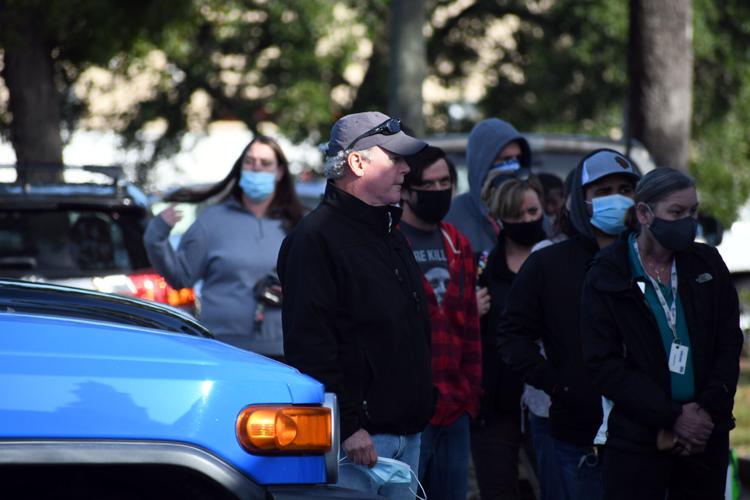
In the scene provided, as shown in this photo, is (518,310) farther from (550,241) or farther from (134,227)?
(134,227)

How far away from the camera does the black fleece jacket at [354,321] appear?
4.68 metres

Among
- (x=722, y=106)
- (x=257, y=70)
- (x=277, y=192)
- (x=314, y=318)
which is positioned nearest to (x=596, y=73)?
(x=722, y=106)

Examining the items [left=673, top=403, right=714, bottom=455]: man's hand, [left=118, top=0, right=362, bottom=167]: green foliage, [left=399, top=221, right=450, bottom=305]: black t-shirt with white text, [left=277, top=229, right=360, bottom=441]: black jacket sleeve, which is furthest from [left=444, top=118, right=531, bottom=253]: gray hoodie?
[left=118, top=0, right=362, bottom=167]: green foliage

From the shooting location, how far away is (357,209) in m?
4.90

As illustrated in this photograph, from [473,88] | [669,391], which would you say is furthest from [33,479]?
[473,88]

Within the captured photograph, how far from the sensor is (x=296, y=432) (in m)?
3.96

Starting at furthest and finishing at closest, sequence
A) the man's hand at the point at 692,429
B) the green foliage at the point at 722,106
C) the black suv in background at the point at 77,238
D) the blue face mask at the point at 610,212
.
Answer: the green foliage at the point at 722,106 → the black suv in background at the point at 77,238 → the blue face mask at the point at 610,212 → the man's hand at the point at 692,429

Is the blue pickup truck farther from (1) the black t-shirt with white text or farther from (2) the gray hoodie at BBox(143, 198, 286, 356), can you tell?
(2) the gray hoodie at BBox(143, 198, 286, 356)

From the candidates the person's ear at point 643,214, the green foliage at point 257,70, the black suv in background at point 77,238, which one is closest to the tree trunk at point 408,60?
the black suv in background at point 77,238

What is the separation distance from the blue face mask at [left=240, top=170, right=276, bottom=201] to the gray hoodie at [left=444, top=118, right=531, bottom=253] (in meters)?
0.92

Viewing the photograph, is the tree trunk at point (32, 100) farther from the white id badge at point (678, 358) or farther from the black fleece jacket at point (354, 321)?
the white id badge at point (678, 358)

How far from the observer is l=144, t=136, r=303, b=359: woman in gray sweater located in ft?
23.5

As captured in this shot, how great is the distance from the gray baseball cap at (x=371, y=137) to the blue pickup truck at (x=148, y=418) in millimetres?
1061

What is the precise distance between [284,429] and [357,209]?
1.16 m
